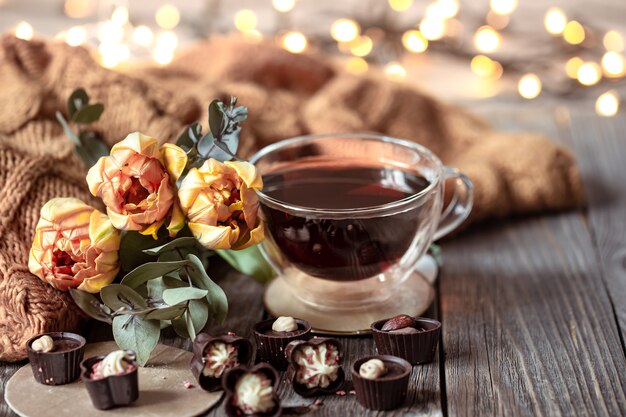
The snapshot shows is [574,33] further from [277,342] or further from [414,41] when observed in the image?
[277,342]

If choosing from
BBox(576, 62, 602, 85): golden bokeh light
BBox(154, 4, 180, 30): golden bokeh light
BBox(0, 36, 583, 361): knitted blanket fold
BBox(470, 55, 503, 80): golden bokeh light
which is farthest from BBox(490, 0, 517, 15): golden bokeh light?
BBox(0, 36, 583, 361): knitted blanket fold

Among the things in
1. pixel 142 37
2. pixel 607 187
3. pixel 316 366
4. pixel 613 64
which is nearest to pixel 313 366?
pixel 316 366

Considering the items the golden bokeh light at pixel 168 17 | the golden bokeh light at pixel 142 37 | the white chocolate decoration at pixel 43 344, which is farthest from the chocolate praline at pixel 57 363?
the golden bokeh light at pixel 168 17

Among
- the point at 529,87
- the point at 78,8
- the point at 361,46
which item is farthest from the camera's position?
the point at 78,8

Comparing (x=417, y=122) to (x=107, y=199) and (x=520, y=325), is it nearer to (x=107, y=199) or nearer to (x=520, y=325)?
(x=520, y=325)

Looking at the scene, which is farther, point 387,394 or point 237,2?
point 237,2

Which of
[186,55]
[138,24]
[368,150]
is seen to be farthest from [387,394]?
[138,24]
